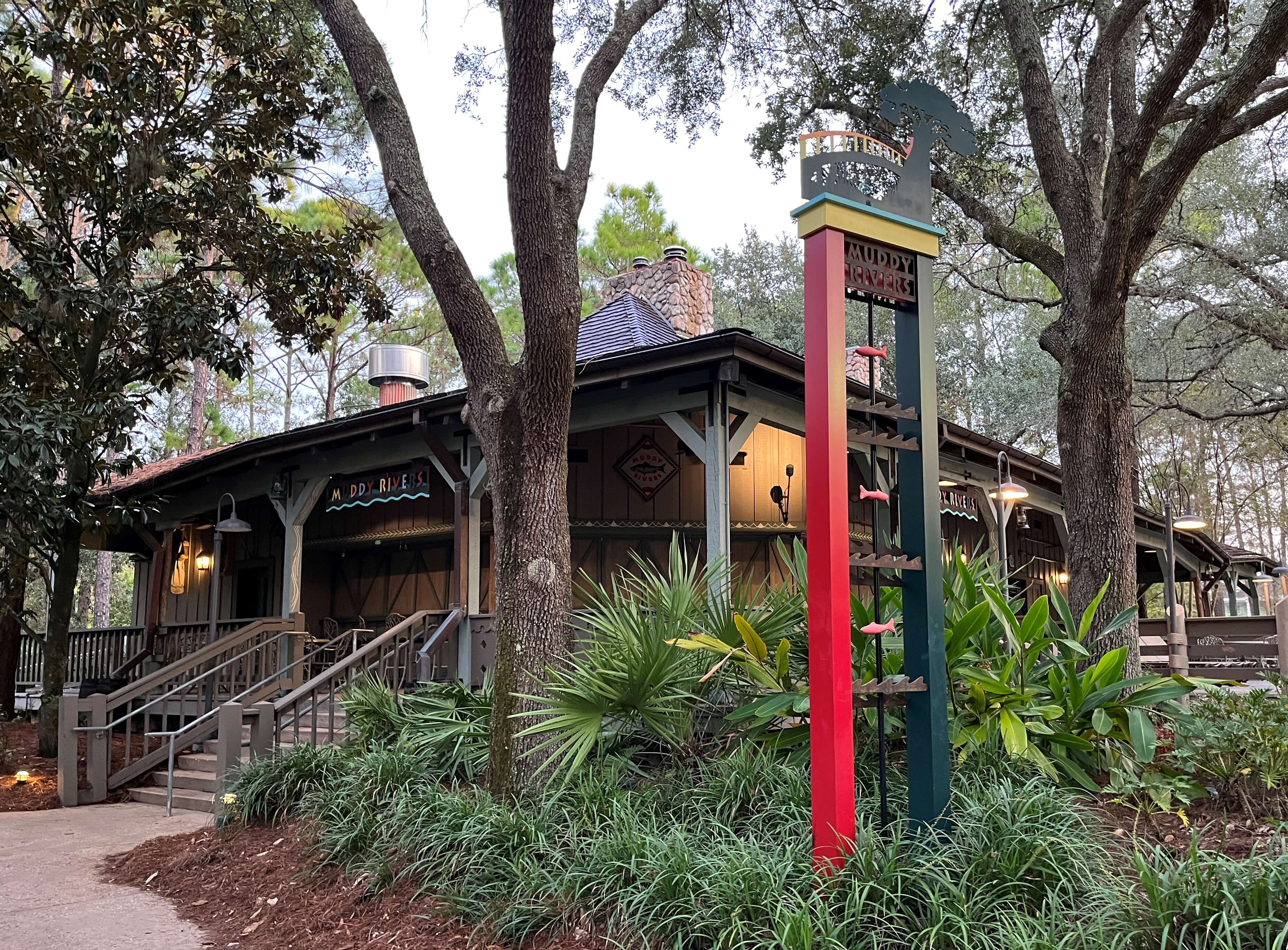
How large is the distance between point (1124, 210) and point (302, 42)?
942 centimetres

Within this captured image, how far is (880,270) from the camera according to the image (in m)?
4.45

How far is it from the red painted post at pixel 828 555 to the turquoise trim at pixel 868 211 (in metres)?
0.12

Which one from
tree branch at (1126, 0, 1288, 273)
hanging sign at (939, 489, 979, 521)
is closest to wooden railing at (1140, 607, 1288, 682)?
hanging sign at (939, 489, 979, 521)

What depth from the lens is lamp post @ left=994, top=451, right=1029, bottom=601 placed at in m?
12.6

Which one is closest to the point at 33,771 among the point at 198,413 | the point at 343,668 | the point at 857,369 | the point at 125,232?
the point at 343,668

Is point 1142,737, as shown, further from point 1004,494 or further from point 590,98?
point 1004,494

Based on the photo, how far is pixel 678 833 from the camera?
4.21 meters

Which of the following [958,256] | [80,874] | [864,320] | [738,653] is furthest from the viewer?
[864,320]

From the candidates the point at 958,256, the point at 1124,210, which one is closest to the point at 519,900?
the point at 1124,210

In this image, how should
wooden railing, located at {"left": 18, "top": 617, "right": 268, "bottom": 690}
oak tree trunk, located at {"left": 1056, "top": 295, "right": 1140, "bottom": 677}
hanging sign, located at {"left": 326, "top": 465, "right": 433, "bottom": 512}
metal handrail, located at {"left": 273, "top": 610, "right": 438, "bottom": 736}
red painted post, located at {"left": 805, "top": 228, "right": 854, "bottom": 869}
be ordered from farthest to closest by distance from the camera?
wooden railing, located at {"left": 18, "top": 617, "right": 268, "bottom": 690} < hanging sign, located at {"left": 326, "top": 465, "right": 433, "bottom": 512} < metal handrail, located at {"left": 273, "top": 610, "right": 438, "bottom": 736} < oak tree trunk, located at {"left": 1056, "top": 295, "right": 1140, "bottom": 677} < red painted post, located at {"left": 805, "top": 228, "right": 854, "bottom": 869}

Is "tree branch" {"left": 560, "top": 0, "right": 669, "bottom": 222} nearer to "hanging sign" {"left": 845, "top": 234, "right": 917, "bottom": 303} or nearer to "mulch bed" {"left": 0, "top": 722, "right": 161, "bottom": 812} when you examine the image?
"hanging sign" {"left": 845, "top": 234, "right": 917, "bottom": 303}

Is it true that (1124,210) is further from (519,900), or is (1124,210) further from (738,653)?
(519,900)

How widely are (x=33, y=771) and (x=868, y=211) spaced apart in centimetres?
1092

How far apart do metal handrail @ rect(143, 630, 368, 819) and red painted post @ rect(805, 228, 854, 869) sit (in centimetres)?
589
